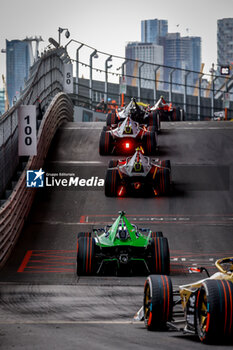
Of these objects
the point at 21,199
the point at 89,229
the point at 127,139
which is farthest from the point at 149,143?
the point at 89,229

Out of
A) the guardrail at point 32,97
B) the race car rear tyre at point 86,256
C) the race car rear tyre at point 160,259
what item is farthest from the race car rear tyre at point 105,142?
the race car rear tyre at point 160,259

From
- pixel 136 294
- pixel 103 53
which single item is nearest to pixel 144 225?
pixel 136 294

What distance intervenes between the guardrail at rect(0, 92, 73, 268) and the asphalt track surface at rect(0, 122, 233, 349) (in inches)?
11.3

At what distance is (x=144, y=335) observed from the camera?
8.41m

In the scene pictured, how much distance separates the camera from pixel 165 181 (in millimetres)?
23172

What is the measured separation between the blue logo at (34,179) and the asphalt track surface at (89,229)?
572 millimetres

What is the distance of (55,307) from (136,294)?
1.89 meters

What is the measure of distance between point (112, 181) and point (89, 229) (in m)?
3.43

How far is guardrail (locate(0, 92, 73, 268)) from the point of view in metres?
18.2

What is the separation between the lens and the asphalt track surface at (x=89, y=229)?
861cm

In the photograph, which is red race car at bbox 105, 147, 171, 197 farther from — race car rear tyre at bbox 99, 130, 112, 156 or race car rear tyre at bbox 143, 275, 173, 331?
race car rear tyre at bbox 143, 275, 173, 331

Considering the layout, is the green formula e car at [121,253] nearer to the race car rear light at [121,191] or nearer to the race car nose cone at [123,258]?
the race car nose cone at [123,258]

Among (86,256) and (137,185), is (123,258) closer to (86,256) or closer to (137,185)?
(86,256)

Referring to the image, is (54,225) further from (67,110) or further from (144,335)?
(67,110)
